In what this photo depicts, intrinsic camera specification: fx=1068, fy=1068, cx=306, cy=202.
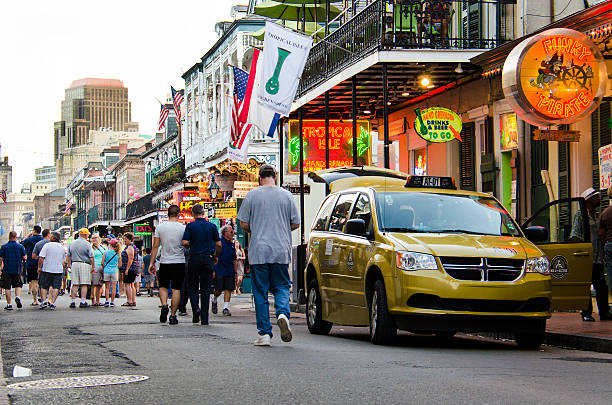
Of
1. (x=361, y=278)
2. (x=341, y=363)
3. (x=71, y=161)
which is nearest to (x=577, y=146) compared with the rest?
(x=361, y=278)

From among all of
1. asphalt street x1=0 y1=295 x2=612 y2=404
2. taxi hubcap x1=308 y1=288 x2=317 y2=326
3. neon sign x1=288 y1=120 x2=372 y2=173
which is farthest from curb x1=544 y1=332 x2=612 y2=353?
neon sign x1=288 y1=120 x2=372 y2=173

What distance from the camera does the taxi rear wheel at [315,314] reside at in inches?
545

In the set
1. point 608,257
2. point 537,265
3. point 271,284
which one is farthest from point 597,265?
point 271,284

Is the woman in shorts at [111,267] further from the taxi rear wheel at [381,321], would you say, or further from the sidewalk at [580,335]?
the taxi rear wheel at [381,321]

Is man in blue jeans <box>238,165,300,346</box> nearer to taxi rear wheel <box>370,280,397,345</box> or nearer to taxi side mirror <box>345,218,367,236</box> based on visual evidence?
taxi side mirror <box>345,218,367,236</box>

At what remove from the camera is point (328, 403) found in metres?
6.68

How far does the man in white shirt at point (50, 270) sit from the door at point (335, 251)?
39.0ft

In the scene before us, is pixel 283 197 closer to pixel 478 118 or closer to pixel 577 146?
pixel 577 146

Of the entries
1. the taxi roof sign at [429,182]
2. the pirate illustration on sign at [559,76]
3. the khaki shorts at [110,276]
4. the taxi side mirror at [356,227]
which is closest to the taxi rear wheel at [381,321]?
the taxi side mirror at [356,227]

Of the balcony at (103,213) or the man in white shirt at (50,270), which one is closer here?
the man in white shirt at (50,270)

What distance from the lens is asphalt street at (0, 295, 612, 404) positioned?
707 centimetres

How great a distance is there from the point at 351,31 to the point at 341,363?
15.5 m

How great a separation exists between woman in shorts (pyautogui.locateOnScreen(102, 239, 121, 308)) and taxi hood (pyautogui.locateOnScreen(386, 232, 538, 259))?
1552cm

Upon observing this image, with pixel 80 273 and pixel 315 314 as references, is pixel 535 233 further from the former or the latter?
pixel 80 273
